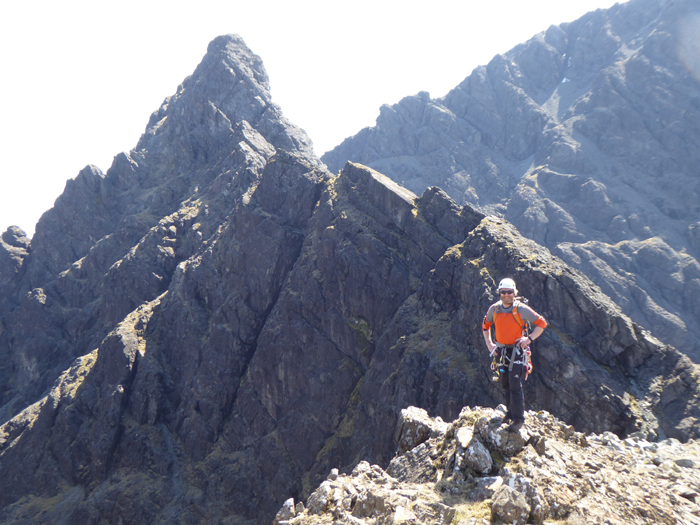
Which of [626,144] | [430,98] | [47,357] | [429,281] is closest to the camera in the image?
[429,281]

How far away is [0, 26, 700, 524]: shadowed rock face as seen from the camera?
40688mm

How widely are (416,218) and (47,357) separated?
286ft

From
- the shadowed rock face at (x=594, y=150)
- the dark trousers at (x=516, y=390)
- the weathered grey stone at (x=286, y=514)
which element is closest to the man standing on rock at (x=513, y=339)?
the dark trousers at (x=516, y=390)

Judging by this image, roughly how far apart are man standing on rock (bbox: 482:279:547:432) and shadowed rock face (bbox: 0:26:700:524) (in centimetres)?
2881

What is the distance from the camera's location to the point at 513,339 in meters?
13.0

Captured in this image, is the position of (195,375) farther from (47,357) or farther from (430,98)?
(430,98)

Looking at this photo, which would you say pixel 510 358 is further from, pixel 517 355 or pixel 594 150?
pixel 594 150

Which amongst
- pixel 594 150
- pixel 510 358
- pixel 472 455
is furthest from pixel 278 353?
pixel 594 150

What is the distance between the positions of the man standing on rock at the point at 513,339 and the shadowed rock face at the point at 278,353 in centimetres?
2881

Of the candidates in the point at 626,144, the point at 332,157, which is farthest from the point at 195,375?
the point at 626,144

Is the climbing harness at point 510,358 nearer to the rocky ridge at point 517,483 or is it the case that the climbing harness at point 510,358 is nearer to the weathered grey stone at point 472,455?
the rocky ridge at point 517,483

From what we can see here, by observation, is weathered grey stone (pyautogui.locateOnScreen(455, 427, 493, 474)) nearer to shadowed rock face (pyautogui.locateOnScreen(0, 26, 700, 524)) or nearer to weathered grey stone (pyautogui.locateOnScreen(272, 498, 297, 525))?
weathered grey stone (pyautogui.locateOnScreen(272, 498, 297, 525))

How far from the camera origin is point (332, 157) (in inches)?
7805

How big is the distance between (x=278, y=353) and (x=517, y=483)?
56268mm
